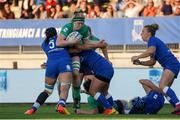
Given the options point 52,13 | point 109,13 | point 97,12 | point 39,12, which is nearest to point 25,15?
point 39,12

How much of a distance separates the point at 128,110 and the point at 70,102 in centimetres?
774

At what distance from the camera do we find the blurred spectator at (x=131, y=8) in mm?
26219

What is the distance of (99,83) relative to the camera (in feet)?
50.1

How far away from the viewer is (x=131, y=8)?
26391 mm

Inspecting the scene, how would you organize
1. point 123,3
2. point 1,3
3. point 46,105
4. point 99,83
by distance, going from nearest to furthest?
1. point 99,83
2. point 46,105
3. point 123,3
4. point 1,3

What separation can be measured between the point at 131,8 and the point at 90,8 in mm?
1653

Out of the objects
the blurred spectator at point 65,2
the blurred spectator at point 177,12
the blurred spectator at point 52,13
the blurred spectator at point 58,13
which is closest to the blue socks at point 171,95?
the blurred spectator at point 177,12

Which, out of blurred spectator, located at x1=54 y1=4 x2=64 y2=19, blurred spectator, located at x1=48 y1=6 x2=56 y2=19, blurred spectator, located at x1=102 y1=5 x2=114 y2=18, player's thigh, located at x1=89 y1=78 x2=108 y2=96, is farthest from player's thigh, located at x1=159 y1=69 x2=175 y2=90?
blurred spectator, located at x1=48 y1=6 x2=56 y2=19

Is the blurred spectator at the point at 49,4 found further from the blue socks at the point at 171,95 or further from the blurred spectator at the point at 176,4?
the blue socks at the point at 171,95

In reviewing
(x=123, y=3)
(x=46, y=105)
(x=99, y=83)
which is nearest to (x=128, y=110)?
(x=99, y=83)

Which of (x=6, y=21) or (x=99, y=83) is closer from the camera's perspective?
(x=99, y=83)

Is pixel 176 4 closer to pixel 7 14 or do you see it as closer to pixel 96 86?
pixel 7 14

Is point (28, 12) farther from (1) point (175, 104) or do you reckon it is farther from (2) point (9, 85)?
(1) point (175, 104)

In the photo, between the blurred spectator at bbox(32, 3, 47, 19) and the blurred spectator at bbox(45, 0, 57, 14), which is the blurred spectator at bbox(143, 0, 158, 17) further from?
the blurred spectator at bbox(32, 3, 47, 19)
